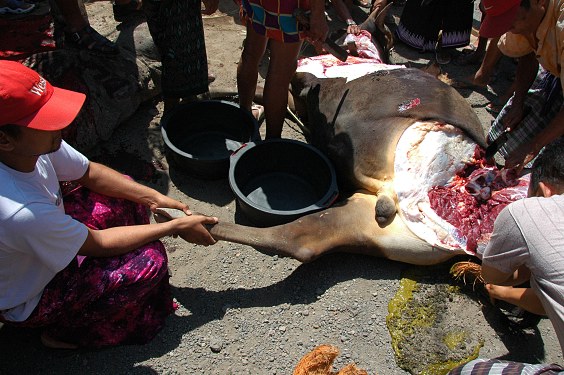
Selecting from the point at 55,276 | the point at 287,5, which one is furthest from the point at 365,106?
the point at 55,276

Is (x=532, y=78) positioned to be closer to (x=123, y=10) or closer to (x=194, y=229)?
(x=194, y=229)

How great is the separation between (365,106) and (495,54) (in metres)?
1.68

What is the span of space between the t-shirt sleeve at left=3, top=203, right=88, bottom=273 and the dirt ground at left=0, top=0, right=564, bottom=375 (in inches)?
29.9

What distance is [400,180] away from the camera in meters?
2.89

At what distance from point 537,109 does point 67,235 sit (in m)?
2.85

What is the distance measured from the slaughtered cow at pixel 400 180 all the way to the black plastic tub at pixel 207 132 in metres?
0.61

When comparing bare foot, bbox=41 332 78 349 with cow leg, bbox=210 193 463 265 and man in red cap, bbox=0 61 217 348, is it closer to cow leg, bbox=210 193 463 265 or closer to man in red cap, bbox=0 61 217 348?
man in red cap, bbox=0 61 217 348

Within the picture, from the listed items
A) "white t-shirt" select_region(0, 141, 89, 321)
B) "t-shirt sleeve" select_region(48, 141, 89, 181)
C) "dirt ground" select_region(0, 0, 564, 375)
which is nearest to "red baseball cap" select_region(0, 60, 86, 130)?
"white t-shirt" select_region(0, 141, 89, 321)

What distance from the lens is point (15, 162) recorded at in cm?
177

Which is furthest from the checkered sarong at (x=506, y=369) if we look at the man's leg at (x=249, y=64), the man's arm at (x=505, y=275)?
the man's leg at (x=249, y=64)

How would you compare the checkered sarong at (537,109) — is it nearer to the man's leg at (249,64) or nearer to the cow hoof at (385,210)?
the cow hoof at (385,210)

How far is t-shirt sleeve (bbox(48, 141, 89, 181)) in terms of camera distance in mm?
2135

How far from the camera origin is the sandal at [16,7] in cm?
318

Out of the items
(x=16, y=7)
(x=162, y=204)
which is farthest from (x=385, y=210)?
(x=16, y=7)
